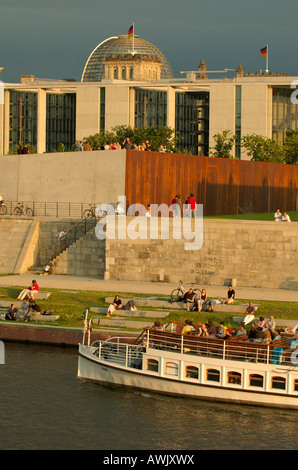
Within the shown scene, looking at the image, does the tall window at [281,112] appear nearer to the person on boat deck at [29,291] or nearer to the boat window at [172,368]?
the person on boat deck at [29,291]

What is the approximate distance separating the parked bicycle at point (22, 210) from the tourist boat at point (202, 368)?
26.6 metres

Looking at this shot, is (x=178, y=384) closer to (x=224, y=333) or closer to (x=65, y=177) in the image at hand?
(x=224, y=333)

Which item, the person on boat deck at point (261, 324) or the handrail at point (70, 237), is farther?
the handrail at point (70, 237)

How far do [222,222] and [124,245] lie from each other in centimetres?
594

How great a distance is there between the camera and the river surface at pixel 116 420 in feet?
88.3

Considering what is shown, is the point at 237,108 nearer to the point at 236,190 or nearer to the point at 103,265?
the point at 236,190

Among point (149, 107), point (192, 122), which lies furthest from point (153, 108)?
point (192, 122)

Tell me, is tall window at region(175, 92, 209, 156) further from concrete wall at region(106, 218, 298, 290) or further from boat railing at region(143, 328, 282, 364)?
boat railing at region(143, 328, 282, 364)

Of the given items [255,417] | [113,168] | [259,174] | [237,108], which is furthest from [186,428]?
[237,108]

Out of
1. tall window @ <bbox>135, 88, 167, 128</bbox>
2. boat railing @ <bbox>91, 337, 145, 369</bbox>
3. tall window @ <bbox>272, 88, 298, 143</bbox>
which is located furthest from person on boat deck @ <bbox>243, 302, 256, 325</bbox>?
tall window @ <bbox>135, 88, 167, 128</bbox>

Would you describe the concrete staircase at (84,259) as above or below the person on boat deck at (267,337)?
above

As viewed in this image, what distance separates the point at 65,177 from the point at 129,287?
14207 mm

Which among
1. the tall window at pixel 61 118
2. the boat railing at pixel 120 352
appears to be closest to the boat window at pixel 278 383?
the boat railing at pixel 120 352

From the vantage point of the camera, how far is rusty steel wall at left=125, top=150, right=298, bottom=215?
55906 millimetres
